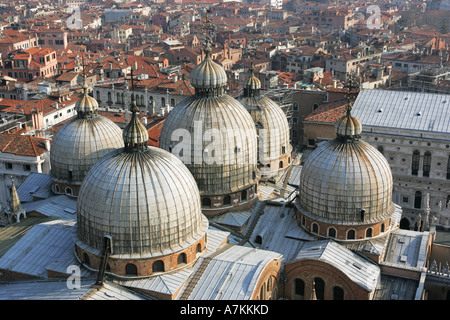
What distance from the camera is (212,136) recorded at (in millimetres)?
31312

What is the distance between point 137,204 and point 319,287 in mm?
10377

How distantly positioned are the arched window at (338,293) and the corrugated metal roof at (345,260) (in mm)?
1020

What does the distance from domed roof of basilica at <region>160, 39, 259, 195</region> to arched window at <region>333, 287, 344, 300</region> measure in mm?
8015

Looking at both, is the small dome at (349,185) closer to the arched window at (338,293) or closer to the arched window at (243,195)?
the arched window at (338,293)

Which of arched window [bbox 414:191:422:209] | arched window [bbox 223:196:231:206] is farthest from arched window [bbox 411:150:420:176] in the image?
arched window [bbox 223:196:231:206]

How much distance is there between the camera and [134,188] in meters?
25.0

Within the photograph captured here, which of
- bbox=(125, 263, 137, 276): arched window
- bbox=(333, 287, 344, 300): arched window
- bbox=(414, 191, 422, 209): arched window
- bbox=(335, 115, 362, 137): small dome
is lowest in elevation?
bbox=(414, 191, 422, 209): arched window

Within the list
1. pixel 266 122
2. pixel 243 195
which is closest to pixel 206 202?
pixel 243 195

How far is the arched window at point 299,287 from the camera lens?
94.0ft

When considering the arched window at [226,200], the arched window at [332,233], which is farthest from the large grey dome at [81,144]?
the arched window at [332,233]

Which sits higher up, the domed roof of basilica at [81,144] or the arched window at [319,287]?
the domed roof of basilica at [81,144]

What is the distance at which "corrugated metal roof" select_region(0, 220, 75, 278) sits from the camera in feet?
90.9

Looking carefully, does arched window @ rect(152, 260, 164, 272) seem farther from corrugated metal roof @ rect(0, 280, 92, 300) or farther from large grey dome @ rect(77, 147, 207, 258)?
corrugated metal roof @ rect(0, 280, 92, 300)

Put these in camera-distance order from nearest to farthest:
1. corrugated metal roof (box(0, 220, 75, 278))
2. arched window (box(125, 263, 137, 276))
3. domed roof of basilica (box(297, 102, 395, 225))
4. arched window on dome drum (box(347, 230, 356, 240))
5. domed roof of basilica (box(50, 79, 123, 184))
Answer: arched window (box(125, 263, 137, 276)) → corrugated metal roof (box(0, 220, 75, 278)) → domed roof of basilica (box(297, 102, 395, 225)) → arched window on dome drum (box(347, 230, 356, 240)) → domed roof of basilica (box(50, 79, 123, 184))
